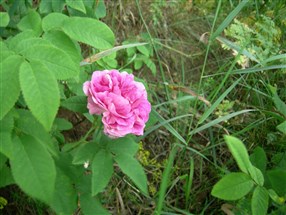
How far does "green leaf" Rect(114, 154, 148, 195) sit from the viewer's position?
1.10 meters

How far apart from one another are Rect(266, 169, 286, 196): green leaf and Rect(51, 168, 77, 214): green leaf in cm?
63

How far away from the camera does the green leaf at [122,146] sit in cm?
116

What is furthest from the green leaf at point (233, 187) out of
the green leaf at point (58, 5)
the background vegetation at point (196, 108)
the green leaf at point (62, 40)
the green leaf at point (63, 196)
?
the green leaf at point (58, 5)

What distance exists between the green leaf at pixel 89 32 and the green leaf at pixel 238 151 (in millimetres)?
383

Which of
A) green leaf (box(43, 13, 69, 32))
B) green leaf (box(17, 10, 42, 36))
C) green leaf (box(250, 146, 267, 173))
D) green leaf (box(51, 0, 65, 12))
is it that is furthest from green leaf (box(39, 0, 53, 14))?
green leaf (box(250, 146, 267, 173))

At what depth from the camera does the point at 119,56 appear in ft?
7.07

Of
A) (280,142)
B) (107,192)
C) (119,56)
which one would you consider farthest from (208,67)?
(107,192)

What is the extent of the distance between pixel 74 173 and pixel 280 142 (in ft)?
3.23

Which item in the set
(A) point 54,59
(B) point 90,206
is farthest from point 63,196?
(A) point 54,59

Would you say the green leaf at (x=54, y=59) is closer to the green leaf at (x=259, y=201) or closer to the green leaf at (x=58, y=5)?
the green leaf at (x=58, y=5)

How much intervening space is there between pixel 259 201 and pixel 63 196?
20.3 inches

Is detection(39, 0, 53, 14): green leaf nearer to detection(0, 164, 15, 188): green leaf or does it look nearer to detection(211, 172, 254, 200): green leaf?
detection(0, 164, 15, 188): green leaf

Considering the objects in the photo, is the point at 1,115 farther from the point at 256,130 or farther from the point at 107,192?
the point at 256,130

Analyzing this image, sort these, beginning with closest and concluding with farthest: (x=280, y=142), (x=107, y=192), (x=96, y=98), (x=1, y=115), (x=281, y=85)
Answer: (x=1, y=115), (x=96, y=98), (x=107, y=192), (x=280, y=142), (x=281, y=85)
